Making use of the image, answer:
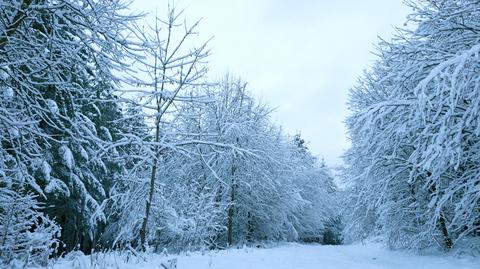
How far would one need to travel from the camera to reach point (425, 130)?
8.01 m

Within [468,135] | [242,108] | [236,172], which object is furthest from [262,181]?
[468,135]

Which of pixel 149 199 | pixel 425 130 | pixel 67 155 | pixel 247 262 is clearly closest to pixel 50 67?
pixel 149 199

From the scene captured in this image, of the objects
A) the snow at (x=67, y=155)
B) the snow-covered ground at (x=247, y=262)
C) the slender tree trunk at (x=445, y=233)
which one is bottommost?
the snow-covered ground at (x=247, y=262)

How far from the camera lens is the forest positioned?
5043mm

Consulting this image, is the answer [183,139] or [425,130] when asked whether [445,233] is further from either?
[183,139]

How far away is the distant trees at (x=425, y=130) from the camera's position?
698cm

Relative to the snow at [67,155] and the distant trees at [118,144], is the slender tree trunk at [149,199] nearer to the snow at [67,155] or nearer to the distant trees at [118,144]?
the distant trees at [118,144]

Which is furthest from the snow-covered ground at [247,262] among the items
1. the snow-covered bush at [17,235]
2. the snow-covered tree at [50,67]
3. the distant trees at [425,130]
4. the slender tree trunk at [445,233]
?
the snow-covered tree at [50,67]

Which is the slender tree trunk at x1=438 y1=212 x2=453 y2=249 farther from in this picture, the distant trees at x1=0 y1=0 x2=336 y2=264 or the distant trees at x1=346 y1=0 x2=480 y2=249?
the distant trees at x1=0 y1=0 x2=336 y2=264

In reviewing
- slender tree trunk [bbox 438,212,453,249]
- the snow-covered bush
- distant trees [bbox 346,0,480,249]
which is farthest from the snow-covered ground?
distant trees [bbox 346,0,480,249]

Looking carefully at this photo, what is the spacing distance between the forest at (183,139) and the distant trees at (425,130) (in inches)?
2.2

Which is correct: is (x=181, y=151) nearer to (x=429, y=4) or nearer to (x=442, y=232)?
(x=429, y=4)

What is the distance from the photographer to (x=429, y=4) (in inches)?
357

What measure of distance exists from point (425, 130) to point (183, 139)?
5902mm
